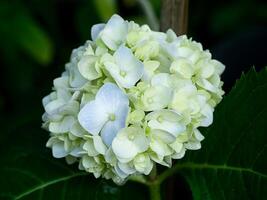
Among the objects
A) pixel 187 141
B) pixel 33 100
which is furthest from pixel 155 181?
pixel 33 100

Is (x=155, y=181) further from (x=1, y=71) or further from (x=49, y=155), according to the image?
(x=1, y=71)

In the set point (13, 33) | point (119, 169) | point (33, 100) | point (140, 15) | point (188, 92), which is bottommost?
point (119, 169)

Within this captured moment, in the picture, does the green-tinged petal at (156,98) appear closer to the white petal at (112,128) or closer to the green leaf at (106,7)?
the white petal at (112,128)

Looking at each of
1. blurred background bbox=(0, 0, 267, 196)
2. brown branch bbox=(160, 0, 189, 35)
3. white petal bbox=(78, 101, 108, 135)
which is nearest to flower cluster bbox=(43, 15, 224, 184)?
white petal bbox=(78, 101, 108, 135)

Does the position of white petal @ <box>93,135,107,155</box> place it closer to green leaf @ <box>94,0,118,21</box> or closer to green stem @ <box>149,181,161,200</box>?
green stem @ <box>149,181,161,200</box>

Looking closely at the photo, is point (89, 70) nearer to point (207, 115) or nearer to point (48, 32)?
point (207, 115)

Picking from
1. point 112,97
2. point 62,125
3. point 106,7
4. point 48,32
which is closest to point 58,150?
point 62,125

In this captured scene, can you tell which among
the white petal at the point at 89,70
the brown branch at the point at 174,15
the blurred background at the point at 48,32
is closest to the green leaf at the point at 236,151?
the brown branch at the point at 174,15
